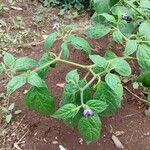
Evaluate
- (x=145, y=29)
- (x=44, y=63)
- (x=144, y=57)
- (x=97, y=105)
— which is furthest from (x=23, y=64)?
(x=145, y=29)

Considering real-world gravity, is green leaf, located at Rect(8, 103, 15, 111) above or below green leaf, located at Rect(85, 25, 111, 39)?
below

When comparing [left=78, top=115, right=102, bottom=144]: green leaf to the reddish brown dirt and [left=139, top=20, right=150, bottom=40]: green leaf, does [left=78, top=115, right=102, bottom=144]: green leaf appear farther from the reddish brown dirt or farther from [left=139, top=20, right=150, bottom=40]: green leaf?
[left=139, top=20, right=150, bottom=40]: green leaf

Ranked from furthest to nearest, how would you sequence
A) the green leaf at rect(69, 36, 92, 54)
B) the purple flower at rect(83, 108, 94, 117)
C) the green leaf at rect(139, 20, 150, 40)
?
the green leaf at rect(139, 20, 150, 40), the green leaf at rect(69, 36, 92, 54), the purple flower at rect(83, 108, 94, 117)

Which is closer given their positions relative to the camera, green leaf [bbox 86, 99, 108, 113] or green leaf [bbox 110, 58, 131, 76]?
green leaf [bbox 86, 99, 108, 113]

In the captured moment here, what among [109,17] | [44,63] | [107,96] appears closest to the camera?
[107,96]

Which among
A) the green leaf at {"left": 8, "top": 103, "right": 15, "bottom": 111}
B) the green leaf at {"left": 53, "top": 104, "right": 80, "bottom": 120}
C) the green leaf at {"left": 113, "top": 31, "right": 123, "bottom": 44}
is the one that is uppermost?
the green leaf at {"left": 113, "top": 31, "right": 123, "bottom": 44}

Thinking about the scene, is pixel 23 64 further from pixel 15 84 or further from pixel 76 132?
pixel 76 132

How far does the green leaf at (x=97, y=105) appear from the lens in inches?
65.0

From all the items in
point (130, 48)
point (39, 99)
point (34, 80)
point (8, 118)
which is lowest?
point (8, 118)

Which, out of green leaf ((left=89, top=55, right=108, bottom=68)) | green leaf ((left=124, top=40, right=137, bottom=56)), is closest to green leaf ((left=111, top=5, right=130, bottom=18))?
green leaf ((left=124, top=40, right=137, bottom=56))

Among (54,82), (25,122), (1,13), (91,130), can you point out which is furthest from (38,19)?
(91,130)

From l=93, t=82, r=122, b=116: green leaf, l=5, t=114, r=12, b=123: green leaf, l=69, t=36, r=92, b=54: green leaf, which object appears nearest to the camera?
l=93, t=82, r=122, b=116: green leaf

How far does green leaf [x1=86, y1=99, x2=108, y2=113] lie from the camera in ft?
5.41

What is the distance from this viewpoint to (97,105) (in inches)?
65.3
